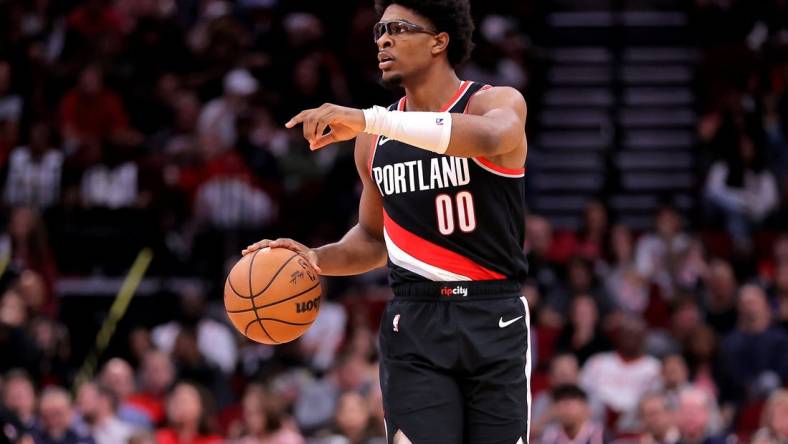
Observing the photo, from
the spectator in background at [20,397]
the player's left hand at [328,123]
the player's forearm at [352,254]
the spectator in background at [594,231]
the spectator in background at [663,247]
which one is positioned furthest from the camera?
the spectator in background at [594,231]

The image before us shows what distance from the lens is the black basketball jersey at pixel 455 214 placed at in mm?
5496

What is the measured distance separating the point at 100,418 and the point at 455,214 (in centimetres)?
698

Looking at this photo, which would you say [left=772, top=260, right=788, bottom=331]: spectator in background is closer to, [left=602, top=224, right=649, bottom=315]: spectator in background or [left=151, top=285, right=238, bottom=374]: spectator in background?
[left=602, top=224, right=649, bottom=315]: spectator in background

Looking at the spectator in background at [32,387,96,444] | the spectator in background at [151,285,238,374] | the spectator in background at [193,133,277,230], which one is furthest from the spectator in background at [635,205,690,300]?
the spectator in background at [32,387,96,444]

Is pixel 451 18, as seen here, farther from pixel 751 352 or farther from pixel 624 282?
pixel 624 282

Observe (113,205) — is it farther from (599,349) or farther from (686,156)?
(686,156)

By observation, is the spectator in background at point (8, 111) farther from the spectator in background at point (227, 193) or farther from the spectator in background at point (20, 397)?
the spectator in background at point (20, 397)

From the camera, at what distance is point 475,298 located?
5.50 m

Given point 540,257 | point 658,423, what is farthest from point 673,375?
point 540,257

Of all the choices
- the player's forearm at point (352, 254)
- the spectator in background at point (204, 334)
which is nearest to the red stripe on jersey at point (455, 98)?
the player's forearm at point (352, 254)

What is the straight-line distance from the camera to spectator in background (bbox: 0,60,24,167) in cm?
1545

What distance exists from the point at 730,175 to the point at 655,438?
17.1 ft

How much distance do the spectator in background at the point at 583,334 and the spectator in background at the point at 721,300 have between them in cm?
111

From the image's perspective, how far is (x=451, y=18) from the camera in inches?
224
